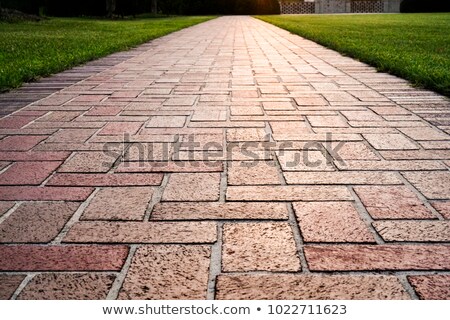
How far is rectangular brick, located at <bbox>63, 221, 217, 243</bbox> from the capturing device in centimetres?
166

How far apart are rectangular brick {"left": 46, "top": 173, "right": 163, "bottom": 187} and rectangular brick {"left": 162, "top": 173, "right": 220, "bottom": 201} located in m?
0.09

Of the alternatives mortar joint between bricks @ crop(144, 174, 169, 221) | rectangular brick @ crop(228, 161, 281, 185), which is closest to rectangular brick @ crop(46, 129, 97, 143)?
mortar joint between bricks @ crop(144, 174, 169, 221)

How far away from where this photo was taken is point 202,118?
3416mm

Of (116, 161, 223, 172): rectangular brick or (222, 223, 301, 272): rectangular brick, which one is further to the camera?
(116, 161, 223, 172): rectangular brick

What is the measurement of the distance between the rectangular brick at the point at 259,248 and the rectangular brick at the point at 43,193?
702mm

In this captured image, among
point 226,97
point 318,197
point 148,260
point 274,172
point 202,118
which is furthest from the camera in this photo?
point 226,97

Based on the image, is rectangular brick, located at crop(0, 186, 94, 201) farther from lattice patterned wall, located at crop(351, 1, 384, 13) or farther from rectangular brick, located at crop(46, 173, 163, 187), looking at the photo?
lattice patterned wall, located at crop(351, 1, 384, 13)

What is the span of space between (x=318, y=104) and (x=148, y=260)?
262 cm

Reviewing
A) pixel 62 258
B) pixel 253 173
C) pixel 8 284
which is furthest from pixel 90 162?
pixel 8 284

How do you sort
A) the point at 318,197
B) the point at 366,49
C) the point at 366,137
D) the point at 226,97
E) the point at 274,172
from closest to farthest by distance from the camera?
the point at 318,197, the point at 274,172, the point at 366,137, the point at 226,97, the point at 366,49

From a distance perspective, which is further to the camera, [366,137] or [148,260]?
[366,137]
